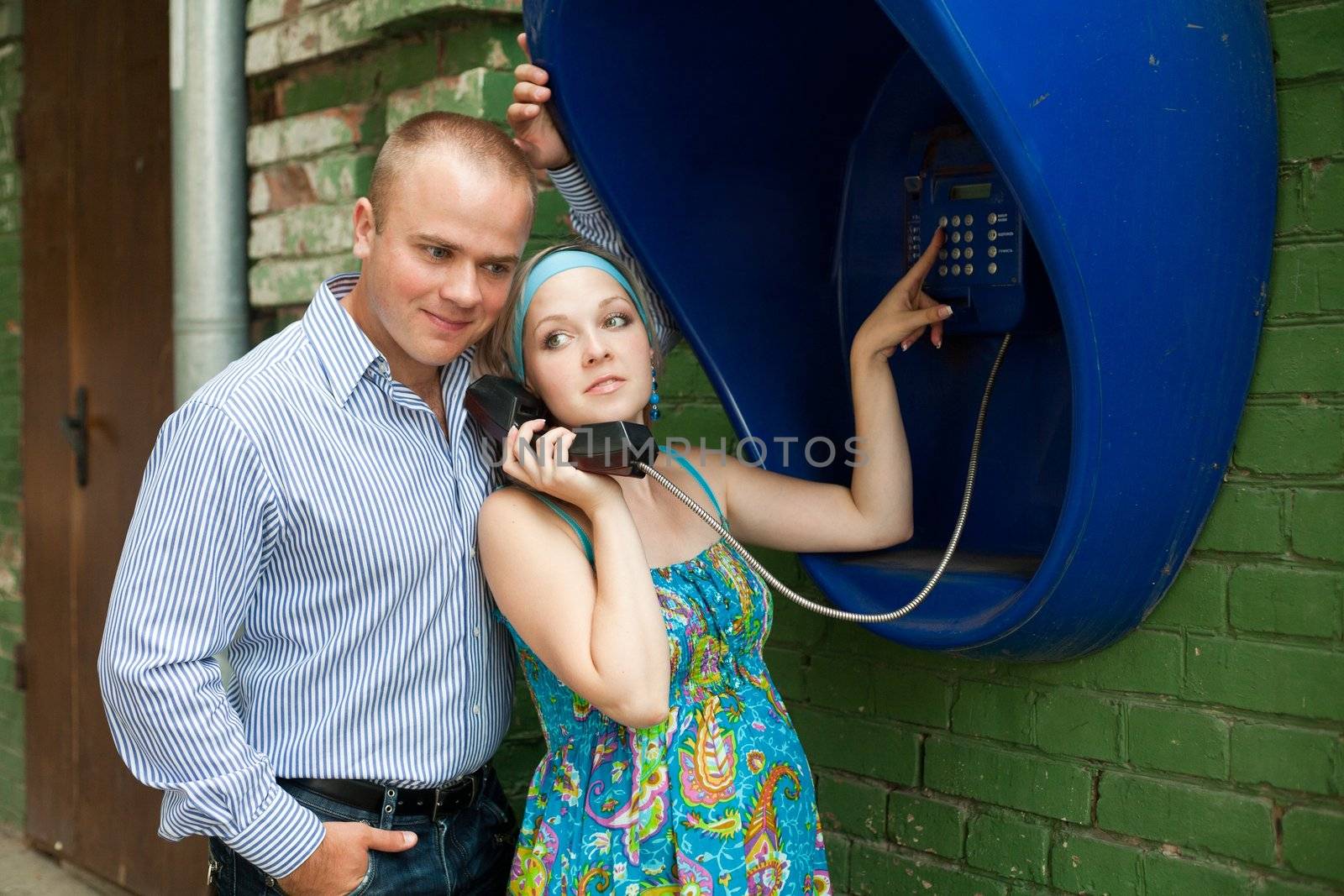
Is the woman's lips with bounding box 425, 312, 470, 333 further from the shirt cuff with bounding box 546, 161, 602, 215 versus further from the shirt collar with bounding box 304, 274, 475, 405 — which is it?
the shirt cuff with bounding box 546, 161, 602, 215

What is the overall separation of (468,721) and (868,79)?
1170 millimetres

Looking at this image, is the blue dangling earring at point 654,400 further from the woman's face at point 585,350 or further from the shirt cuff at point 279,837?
the shirt cuff at point 279,837

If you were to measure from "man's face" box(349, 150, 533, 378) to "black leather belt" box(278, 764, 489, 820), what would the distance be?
57 centimetres

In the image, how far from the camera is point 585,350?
1.83 metres

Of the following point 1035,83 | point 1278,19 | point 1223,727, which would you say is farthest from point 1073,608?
point 1278,19

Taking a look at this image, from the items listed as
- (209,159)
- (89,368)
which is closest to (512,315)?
(209,159)

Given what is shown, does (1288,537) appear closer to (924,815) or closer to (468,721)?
(924,815)

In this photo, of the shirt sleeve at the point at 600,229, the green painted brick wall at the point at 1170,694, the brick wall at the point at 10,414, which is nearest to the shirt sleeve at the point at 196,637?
the shirt sleeve at the point at 600,229

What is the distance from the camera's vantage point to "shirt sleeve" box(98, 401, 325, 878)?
167cm

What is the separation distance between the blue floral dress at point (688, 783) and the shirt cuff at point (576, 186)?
0.59m

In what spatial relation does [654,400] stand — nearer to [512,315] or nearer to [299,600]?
[512,315]

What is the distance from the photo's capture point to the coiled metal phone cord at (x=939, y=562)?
1.80 meters

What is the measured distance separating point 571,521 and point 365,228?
1.64ft

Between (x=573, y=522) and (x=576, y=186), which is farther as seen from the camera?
(x=576, y=186)
